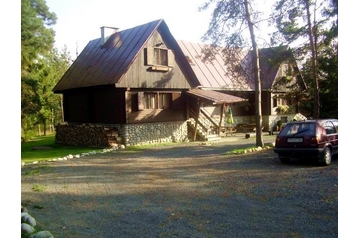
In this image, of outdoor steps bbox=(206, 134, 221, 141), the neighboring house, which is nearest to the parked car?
the neighboring house

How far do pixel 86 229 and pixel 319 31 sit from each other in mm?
13955

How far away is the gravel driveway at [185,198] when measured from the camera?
514 centimetres

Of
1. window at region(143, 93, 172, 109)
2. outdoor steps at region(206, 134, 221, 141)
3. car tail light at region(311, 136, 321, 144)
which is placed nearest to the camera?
car tail light at region(311, 136, 321, 144)

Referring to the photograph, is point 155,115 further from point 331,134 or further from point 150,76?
point 331,134

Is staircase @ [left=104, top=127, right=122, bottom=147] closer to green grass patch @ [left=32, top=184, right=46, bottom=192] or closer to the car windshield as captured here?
green grass patch @ [left=32, top=184, right=46, bottom=192]

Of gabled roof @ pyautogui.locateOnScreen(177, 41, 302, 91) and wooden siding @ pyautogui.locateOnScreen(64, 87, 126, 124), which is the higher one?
gabled roof @ pyautogui.locateOnScreen(177, 41, 302, 91)

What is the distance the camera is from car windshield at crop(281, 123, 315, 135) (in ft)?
33.2

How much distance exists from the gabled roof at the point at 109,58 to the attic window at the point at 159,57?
0.68 metres

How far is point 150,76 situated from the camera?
1830 centimetres

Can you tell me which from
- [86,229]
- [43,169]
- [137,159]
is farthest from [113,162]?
[86,229]

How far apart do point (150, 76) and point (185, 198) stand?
1209 cm

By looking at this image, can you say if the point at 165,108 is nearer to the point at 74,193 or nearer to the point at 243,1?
the point at 243,1

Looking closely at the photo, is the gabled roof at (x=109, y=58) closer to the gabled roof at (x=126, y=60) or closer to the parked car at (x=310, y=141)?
the gabled roof at (x=126, y=60)

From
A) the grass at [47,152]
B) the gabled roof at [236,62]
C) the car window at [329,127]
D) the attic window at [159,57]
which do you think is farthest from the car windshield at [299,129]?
the attic window at [159,57]
